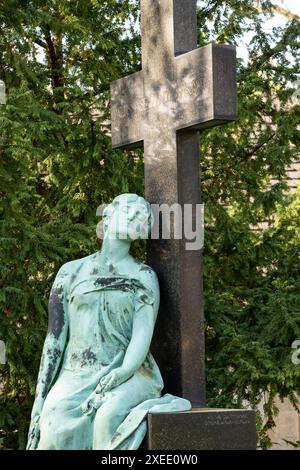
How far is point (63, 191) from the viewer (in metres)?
Result: 10.8

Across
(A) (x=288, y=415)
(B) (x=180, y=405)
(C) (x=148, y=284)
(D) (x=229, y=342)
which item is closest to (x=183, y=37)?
(C) (x=148, y=284)

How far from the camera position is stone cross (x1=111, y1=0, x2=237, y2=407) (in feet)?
21.8

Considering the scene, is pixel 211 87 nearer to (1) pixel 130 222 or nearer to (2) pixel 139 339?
(1) pixel 130 222

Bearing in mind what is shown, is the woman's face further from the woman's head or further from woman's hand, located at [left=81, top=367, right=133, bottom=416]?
woman's hand, located at [left=81, top=367, right=133, bottom=416]

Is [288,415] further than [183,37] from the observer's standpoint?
Yes

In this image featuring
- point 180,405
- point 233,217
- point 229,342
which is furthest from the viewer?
point 233,217

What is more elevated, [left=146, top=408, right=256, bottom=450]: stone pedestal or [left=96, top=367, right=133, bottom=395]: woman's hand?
[left=96, top=367, right=133, bottom=395]: woman's hand

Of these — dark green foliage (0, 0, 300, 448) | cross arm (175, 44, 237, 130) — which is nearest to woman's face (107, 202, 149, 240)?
cross arm (175, 44, 237, 130)

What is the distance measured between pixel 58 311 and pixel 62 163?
418 centimetres

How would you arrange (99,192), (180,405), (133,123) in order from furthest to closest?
1. (99,192)
2. (133,123)
3. (180,405)

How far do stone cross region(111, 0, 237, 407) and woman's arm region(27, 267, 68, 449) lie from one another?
52 cm

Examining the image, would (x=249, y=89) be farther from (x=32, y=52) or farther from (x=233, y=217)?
(x=32, y=52)

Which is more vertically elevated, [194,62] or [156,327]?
[194,62]

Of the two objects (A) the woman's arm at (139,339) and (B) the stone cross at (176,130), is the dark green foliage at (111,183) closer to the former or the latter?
(B) the stone cross at (176,130)
